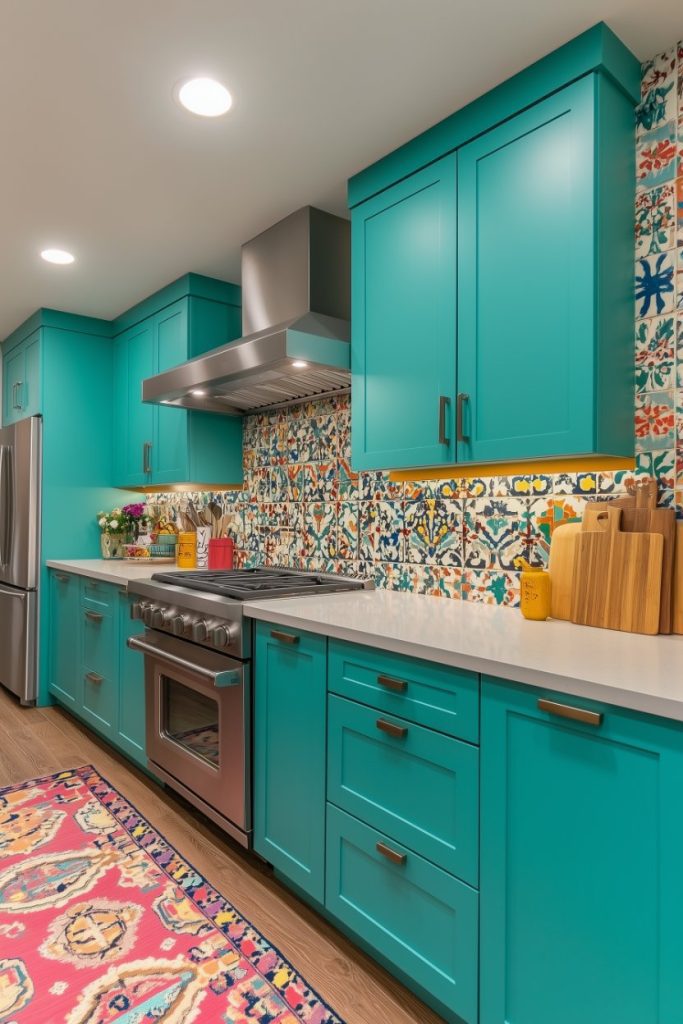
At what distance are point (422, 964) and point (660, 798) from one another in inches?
31.0

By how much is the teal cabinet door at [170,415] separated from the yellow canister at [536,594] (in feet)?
6.52

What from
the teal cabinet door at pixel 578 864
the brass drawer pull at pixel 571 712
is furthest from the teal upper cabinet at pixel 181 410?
the brass drawer pull at pixel 571 712

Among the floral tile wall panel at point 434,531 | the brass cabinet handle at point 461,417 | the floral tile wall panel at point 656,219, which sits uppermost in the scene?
the floral tile wall panel at point 656,219

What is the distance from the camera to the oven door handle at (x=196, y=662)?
201cm

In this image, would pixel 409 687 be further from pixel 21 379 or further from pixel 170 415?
pixel 21 379

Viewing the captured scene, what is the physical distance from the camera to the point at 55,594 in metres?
3.68

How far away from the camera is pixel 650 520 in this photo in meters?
1.54

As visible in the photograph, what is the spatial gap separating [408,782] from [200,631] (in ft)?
3.12

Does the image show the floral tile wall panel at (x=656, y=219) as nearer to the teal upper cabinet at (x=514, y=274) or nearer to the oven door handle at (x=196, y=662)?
the teal upper cabinet at (x=514, y=274)

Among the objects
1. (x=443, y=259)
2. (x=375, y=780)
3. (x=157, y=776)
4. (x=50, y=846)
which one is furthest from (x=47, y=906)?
(x=443, y=259)

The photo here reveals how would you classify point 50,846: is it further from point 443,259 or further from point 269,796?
point 443,259

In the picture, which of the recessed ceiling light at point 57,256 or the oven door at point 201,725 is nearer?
the oven door at point 201,725

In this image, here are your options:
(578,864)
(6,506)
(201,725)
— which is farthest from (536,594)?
(6,506)

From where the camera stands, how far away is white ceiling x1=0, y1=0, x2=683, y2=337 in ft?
5.00
